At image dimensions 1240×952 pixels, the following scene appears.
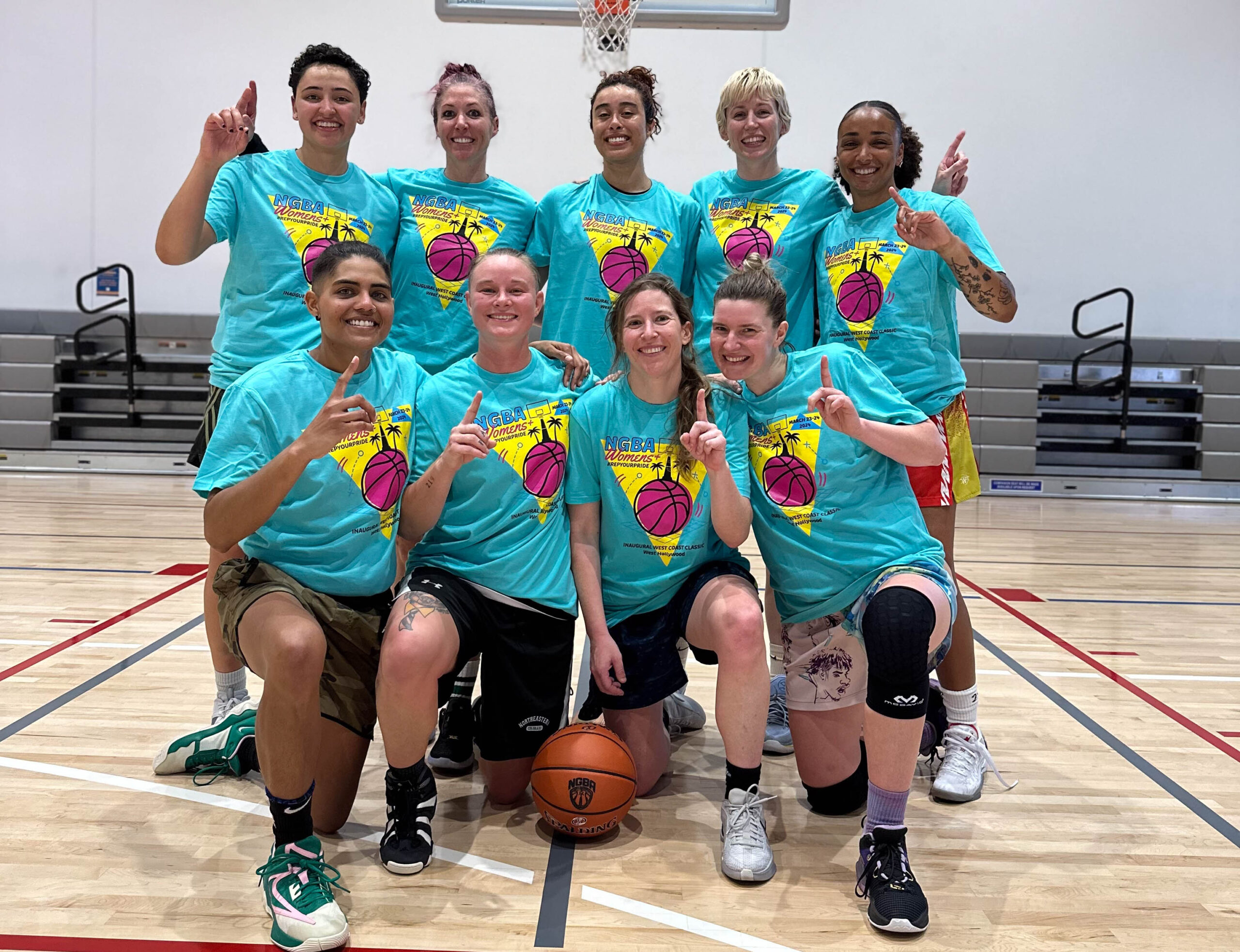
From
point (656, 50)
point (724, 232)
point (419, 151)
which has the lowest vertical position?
point (724, 232)

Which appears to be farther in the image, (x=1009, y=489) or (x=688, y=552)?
(x=1009, y=489)

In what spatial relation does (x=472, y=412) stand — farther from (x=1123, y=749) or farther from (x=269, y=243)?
(x=1123, y=749)

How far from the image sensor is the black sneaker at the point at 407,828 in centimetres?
215

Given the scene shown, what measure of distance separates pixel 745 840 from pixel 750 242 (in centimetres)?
170

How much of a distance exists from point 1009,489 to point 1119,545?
2740 mm

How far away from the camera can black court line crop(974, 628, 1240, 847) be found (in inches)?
97.9

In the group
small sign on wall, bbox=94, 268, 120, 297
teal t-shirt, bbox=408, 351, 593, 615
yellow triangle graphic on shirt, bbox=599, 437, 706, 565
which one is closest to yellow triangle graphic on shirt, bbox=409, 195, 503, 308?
teal t-shirt, bbox=408, 351, 593, 615

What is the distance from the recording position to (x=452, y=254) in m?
2.82

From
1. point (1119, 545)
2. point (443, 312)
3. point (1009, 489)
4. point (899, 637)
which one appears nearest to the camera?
point (899, 637)

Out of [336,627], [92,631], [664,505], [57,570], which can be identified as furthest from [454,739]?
[57,570]

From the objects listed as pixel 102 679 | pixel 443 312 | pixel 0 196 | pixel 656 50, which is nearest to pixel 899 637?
pixel 443 312

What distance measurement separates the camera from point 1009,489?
9453 millimetres

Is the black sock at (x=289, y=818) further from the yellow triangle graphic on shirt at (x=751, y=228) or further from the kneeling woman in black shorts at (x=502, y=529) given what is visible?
the yellow triangle graphic on shirt at (x=751, y=228)

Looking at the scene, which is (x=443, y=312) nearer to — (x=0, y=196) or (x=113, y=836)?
Answer: (x=113, y=836)
